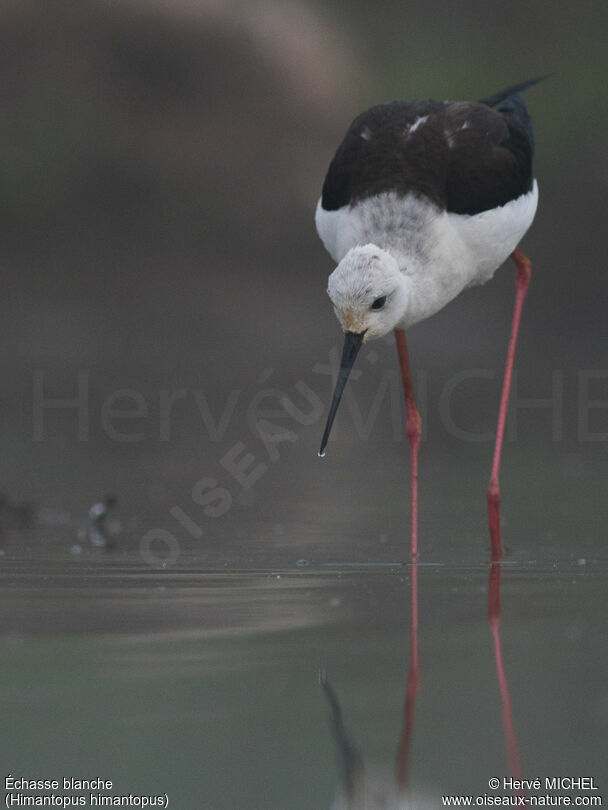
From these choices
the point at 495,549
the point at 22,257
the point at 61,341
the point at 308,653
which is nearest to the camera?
the point at 308,653

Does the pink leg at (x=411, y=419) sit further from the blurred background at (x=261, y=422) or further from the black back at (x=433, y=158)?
the black back at (x=433, y=158)

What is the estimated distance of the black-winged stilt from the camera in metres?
5.50

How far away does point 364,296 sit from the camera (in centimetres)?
539

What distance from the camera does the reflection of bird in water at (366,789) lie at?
307 cm

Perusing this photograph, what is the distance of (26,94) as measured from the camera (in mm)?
11914

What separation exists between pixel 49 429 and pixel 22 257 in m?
3.31

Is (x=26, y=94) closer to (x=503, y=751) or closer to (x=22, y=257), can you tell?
(x=22, y=257)

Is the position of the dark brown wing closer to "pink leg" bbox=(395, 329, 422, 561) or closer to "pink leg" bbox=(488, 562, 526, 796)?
"pink leg" bbox=(395, 329, 422, 561)

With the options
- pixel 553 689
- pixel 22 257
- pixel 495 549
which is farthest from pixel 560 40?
pixel 553 689

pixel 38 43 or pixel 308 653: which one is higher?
pixel 38 43

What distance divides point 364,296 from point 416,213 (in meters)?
0.56

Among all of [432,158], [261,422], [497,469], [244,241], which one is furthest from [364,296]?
[244,241]

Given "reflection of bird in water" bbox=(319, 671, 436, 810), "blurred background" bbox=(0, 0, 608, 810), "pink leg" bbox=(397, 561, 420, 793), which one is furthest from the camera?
"blurred background" bbox=(0, 0, 608, 810)

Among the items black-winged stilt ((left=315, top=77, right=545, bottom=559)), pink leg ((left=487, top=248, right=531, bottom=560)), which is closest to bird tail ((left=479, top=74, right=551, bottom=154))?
black-winged stilt ((left=315, top=77, right=545, bottom=559))
